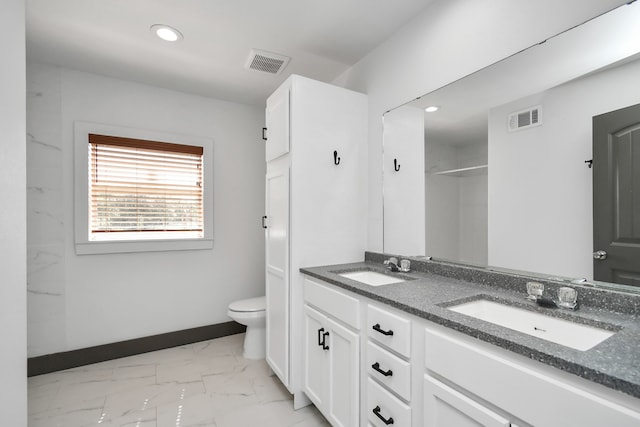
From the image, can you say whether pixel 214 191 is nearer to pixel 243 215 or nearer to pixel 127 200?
pixel 243 215

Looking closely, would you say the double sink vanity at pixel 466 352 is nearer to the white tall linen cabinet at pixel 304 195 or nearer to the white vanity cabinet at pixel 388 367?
the white vanity cabinet at pixel 388 367

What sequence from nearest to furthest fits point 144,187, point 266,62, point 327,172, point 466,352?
point 466,352, point 327,172, point 266,62, point 144,187

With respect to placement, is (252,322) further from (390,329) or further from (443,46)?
(443,46)

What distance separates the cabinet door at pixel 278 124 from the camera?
193cm

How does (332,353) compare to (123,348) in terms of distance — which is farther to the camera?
(123,348)

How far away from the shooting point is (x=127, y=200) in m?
2.63

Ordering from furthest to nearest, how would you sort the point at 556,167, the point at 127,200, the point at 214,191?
the point at 214,191, the point at 127,200, the point at 556,167

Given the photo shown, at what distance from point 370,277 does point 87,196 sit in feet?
7.86

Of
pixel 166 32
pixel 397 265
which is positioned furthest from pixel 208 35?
pixel 397 265

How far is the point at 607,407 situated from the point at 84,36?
119 inches

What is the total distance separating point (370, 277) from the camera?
75.7 inches

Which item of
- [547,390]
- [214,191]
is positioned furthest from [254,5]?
[547,390]

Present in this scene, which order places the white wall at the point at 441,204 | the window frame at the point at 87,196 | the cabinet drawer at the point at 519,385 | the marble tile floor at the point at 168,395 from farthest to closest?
the window frame at the point at 87,196 → the marble tile floor at the point at 168,395 → the white wall at the point at 441,204 → the cabinet drawer at the point at 519,385

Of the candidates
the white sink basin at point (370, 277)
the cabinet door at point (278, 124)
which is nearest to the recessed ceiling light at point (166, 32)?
the cabinet door at point (278, 124)
